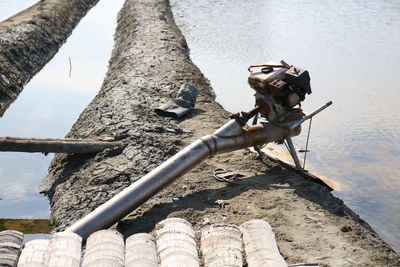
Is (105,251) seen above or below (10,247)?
below

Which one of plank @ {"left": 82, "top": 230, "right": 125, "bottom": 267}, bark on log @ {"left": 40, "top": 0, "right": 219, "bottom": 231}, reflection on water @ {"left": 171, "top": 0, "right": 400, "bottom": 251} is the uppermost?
plank @ {"left": 82, "top": 230, "right": 125, "bottom": 267}

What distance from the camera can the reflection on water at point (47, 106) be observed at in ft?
28.6

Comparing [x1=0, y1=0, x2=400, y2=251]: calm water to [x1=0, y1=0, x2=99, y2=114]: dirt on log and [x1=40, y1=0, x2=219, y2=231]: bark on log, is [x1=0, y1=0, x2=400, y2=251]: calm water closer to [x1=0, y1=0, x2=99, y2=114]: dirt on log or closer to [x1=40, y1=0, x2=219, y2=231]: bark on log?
[x1=0, y1=0, x2=99, y2=114]: dirt on log

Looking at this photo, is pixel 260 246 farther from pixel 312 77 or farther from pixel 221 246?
pixel 312 77

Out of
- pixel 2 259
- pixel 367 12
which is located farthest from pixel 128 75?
pixel 367 12

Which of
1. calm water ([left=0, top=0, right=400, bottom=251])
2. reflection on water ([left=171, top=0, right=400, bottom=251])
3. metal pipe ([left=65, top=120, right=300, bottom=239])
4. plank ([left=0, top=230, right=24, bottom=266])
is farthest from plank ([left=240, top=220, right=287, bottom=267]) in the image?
calm water ([left=0, top=0, right=400, bottom=251])

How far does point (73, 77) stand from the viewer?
54.3 ft

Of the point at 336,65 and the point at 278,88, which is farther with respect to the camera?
the point at 336,65

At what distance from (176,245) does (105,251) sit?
56 cm

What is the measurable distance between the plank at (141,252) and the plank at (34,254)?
633mm

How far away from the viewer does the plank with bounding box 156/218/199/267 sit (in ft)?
13.8

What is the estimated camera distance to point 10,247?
4297 mm

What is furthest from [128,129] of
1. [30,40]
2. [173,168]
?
[30,40]

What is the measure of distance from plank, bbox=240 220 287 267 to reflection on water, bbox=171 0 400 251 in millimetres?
3266
